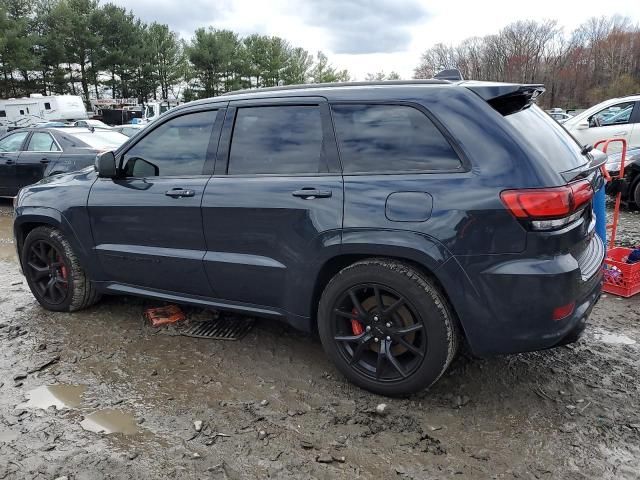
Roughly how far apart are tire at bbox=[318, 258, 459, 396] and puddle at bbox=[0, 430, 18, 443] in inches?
70.3

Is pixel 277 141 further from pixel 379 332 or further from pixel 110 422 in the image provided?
pixel 110 422

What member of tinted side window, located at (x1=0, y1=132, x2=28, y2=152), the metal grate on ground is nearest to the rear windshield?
the metal grate on ground

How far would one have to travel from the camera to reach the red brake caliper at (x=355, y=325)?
302cm

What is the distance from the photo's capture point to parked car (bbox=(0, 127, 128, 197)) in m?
8.84

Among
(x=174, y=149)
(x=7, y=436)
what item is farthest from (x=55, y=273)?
(x=7, y=436)

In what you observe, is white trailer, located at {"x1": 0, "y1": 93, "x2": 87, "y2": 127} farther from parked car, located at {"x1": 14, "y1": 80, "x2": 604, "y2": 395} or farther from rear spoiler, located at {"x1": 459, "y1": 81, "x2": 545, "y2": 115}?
rear spoiler, located at {"x1": 459, "y1": 81, "x2": 545, "y2": 115}

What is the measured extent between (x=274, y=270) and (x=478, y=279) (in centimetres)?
124

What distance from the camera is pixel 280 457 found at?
257cm

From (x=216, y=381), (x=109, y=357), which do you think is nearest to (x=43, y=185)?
(x=109, y=357)

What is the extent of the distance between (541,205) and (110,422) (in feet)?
8.54

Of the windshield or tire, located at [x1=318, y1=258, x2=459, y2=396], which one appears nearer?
tire, located at [x1=318, y1=258, x2=459, y2=396]

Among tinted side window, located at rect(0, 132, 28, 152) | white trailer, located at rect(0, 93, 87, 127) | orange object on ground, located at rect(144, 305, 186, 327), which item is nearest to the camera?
orange object on ground, located at rect(144, 305, 186, 327)

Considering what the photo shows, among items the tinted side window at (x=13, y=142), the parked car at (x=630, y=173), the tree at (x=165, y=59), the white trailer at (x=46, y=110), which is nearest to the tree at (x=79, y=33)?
the tree at (x=165, y=59)

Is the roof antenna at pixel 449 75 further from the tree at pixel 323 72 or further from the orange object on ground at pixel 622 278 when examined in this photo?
the tree at pixel 323 72
